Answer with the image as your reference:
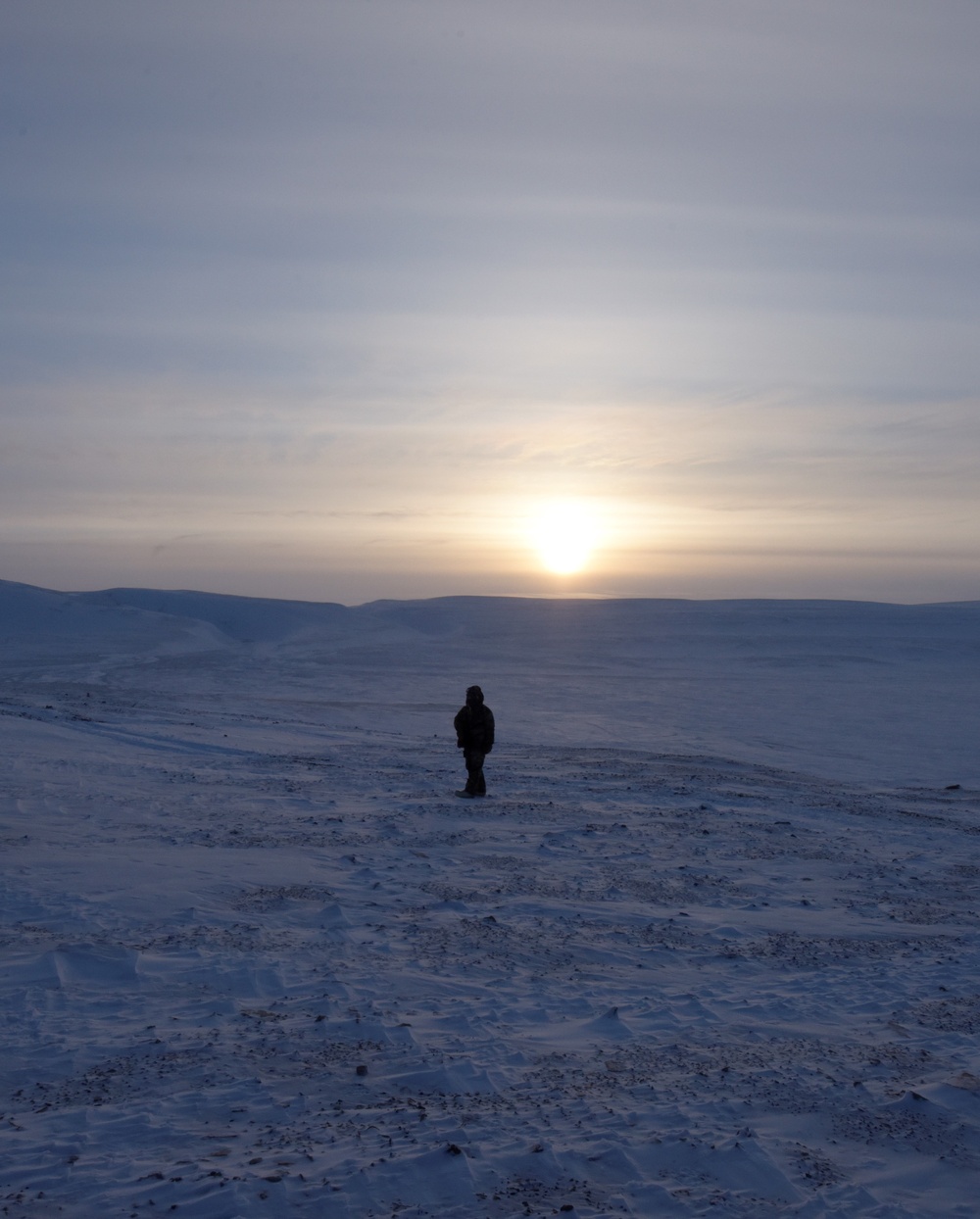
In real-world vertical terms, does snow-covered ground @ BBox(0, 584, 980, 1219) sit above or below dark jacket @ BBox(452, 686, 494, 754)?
below

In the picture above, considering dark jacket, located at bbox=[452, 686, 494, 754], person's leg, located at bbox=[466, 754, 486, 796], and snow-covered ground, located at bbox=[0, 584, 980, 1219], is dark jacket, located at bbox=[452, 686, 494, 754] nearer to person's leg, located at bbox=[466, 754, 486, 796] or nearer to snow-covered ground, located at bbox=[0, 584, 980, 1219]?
person's leg, located at bbox=[466, 754, 486, 796]

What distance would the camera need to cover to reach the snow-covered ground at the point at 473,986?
3.87 m

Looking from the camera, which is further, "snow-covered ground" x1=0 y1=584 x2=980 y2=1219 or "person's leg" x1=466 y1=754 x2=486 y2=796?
"person's leg" x1=466 y1=754 x2=486 y2=796

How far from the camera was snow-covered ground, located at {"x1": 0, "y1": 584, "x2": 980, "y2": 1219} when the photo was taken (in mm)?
3869

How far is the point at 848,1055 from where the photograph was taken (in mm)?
5008

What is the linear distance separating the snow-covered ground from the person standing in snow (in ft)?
1.31

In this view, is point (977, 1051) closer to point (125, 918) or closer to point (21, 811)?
point (125, 918)

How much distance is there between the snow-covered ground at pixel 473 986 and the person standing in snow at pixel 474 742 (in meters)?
0.40

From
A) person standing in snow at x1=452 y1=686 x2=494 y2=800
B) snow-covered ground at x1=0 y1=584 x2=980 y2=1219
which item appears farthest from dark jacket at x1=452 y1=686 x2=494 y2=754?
snow-covered ground at x1=0 y1=584 x2=980 y2=1219

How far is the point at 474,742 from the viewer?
1198cm

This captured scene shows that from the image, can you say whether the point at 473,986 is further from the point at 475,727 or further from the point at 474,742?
the point at 475,727

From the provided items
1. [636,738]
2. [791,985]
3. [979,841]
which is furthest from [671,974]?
[636,738]

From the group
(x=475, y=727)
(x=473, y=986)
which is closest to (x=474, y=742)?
(x=475, y=727)

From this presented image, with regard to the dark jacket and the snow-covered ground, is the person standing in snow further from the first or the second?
the snow-covered ground
